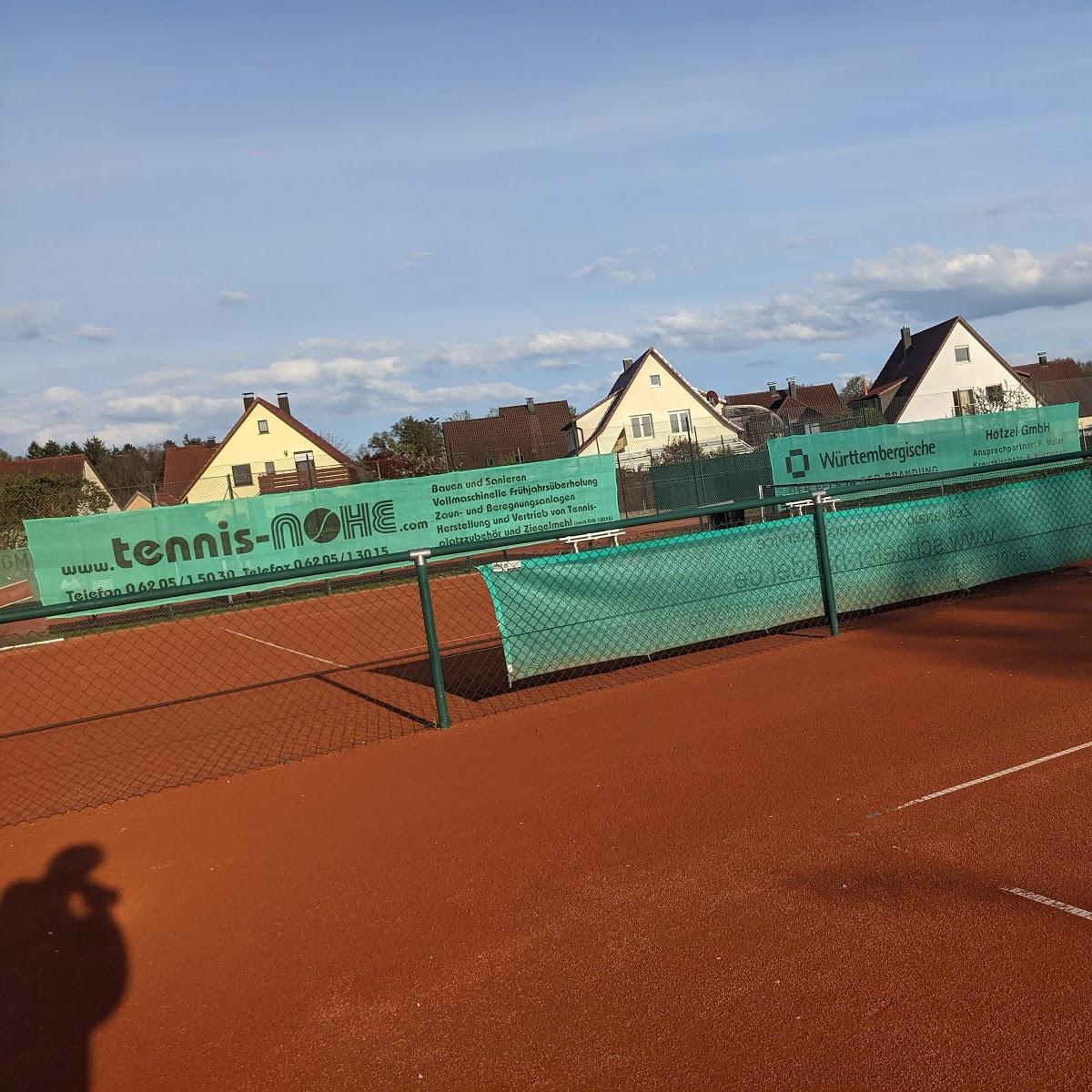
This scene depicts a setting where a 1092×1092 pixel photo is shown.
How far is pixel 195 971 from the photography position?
171 inches

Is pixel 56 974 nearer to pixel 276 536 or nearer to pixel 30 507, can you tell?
pixel 276 536

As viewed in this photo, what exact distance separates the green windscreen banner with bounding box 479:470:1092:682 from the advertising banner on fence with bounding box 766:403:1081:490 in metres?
13.4

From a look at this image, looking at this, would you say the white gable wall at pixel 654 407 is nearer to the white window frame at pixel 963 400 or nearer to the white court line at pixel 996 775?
the white window frame at pixel 963 400

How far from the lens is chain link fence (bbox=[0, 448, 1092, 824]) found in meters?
8.13

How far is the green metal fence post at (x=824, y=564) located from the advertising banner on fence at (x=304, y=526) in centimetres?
988

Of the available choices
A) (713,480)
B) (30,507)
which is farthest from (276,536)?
(713,480)

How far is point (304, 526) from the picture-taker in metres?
20.8

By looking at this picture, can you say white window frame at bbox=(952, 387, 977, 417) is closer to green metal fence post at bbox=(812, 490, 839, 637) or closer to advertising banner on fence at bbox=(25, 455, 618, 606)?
advertising banner on fence at bbox=(25, 455, 618, 606)

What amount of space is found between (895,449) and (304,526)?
14.5 metres

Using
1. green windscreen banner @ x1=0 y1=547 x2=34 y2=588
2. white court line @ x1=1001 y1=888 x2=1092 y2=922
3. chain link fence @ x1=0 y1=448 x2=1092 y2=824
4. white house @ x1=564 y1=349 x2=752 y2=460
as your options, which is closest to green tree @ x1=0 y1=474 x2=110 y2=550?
green windscreen banner @ x1=0 y1=547 x2=34 y2=588

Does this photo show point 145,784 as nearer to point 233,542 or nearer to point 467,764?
point 467,764

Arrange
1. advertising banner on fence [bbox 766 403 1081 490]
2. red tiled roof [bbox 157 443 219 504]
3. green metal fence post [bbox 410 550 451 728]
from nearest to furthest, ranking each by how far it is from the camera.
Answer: green metal fence post [bbox 410 550 451 728]
advertising banner on fence [bbox 766 403 1081 490]
red tiled roof [bbox 157 443 219 504]

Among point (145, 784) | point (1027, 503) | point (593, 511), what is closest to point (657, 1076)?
point (145, 784)

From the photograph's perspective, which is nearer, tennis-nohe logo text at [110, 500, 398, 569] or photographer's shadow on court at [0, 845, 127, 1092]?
photographer's shadow on court at [0, 845, 127, 1092]
